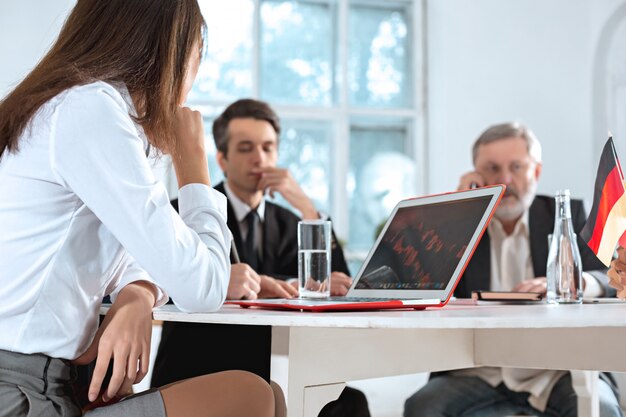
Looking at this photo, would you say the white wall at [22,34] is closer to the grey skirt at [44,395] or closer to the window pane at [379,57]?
the window pane at [379,57]

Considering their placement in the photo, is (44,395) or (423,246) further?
(423,246)

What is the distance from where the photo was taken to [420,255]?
1.53 meters

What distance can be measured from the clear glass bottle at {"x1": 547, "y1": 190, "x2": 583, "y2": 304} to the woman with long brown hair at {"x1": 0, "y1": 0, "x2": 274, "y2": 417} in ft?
2.45

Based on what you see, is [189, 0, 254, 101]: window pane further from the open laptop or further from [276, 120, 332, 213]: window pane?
the open laptop

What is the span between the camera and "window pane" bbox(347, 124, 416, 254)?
5715 mm

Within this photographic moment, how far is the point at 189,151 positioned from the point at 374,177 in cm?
449

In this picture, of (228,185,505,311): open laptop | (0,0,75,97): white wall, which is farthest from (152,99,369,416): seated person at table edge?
(0,0,75,97): white wall

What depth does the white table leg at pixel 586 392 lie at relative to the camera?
208cm

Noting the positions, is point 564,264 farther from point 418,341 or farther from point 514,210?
point 514,210

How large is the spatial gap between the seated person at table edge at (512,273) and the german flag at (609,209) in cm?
38

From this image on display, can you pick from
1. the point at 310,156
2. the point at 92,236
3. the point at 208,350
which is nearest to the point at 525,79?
the point at 310,156

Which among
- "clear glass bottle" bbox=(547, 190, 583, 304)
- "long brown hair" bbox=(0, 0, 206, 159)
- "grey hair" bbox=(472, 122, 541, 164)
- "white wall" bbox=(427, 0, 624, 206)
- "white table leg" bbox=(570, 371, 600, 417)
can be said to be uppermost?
"white wall" bbox=(427, 0, 624, 206)

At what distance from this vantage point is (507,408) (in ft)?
7.59

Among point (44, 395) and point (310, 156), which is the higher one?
point (310, 156)
